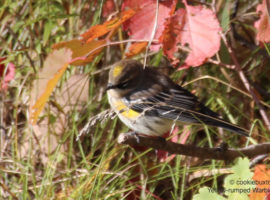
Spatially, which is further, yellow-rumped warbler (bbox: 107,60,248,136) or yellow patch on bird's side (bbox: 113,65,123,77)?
yellow patch on bird's side (bbox: 113,65,123,77)

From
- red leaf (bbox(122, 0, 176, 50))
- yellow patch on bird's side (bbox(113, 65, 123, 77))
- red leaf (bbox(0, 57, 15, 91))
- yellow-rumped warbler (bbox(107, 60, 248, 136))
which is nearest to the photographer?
red leaf (bbox(122, 0, 176, 50))

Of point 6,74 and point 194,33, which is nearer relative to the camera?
point 194,33

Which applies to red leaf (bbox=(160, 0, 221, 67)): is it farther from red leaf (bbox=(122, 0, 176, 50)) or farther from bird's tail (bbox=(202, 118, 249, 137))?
bird's tail (bbox=(202, 118, 249, 137))

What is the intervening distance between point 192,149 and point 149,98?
837 millimetres

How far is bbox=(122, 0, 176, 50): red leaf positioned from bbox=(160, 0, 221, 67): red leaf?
65 mm

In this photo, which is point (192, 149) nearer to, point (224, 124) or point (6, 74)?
point (224, 124)

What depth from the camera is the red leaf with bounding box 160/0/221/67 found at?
2049mm

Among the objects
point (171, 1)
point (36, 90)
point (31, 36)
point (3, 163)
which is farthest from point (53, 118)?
point (171, 1)

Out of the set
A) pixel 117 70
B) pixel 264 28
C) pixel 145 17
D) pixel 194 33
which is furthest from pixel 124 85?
pixel 264 28

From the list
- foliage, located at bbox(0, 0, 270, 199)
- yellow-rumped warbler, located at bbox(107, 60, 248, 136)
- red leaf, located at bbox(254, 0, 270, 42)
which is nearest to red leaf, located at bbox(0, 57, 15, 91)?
foliage, located at bbox(0, 0, 270, 199)

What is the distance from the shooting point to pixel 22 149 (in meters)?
2.98

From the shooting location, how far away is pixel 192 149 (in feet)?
6.77

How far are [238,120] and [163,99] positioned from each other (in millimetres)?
481

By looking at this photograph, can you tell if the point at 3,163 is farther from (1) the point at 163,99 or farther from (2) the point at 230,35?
(2) the point at 230,35
